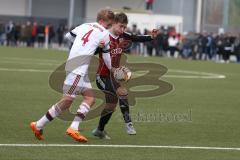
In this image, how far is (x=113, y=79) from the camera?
38.9 ft

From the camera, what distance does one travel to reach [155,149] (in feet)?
35.0

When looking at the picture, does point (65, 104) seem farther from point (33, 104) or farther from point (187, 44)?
point (187, 44)

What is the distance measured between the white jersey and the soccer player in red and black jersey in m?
0.51

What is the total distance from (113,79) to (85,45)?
108 cm

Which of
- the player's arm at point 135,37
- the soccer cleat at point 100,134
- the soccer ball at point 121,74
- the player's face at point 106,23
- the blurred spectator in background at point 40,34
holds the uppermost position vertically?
the player's face at point 106,23

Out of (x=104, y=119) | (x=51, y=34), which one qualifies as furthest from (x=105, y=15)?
(x=51, y=34)

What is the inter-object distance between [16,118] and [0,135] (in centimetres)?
233

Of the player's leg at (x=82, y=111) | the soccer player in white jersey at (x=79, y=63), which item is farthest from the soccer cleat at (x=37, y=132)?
the player's leg at (x=82, y=111)

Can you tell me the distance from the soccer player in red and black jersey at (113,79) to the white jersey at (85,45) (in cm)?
51

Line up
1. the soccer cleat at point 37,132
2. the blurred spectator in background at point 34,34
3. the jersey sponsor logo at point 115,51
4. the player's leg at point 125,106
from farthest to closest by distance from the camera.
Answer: the blurred spectator in background at point 34,34, the player's leg at point 125,106, the jersey sponsor logo at point 115,51, the soccer cleat at point 37,132

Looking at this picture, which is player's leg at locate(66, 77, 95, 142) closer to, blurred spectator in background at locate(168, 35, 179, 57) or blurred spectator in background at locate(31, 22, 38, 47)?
blurred spectator in background at locate(168, 35, 179, 57)

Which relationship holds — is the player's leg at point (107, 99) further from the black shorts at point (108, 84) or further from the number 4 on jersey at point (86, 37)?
the number 4 on jersey at point (86, 37)

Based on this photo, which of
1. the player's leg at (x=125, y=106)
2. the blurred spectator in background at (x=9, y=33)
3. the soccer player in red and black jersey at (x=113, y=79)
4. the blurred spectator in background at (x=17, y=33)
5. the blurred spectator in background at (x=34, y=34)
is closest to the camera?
the soccer player in red and black jersey at (x=113, y=79)

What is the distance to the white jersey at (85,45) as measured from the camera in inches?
433
